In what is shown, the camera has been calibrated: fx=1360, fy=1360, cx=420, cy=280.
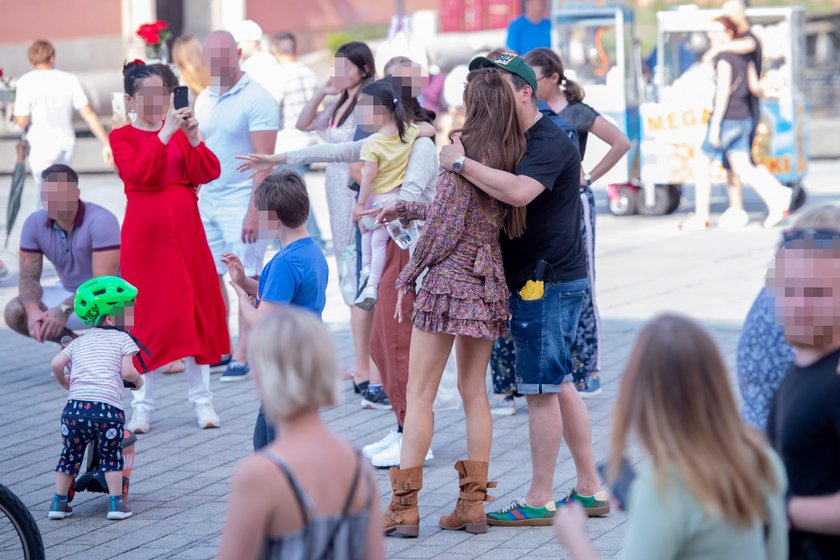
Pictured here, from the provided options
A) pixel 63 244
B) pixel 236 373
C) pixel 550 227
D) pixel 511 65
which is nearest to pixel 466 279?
→ pixel 550 227

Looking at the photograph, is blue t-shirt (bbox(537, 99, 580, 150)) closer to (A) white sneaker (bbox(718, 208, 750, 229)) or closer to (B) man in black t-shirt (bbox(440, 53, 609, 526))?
(B) man in black t-shirt (bbox(440, 53, 609, 526))

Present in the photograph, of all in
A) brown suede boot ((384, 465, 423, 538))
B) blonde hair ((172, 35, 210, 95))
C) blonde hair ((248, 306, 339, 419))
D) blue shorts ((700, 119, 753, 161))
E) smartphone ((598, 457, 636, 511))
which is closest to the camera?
smartphone ((598, 457, 636, 511))

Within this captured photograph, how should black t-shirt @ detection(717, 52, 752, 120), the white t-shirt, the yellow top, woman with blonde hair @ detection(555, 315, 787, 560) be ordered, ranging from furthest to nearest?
1. black t-shirt @ detection(717, 52, 752, 120)
2. the white t-shirt
3. the yellow top
4. woman with blonde hair @ detection(555, 315, 787, 560)

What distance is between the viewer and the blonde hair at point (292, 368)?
2713 millimetres

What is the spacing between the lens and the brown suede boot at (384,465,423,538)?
205 inches

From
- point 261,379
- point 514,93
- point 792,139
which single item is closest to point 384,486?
point 514,93

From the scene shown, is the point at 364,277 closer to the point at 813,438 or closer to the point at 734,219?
the point at 813,438

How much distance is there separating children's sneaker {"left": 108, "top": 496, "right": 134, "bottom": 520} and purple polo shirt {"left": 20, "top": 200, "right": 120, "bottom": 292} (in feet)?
6.19

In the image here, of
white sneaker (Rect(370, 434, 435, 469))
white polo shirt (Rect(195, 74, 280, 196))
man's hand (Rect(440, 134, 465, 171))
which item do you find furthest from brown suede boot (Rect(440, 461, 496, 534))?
white polo shirt (Rect(195, 74, 280, 196))

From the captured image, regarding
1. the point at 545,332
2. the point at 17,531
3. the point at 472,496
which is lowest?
the point at 472,496

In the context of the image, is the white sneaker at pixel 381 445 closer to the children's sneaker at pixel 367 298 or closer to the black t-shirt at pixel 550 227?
the children's sneaker at pixel 367 298

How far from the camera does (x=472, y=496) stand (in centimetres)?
523

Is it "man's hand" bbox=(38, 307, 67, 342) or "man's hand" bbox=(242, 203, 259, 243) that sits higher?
"man's hand" bbox=(242, 203, 259, 243)

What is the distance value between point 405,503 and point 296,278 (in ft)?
3.20
